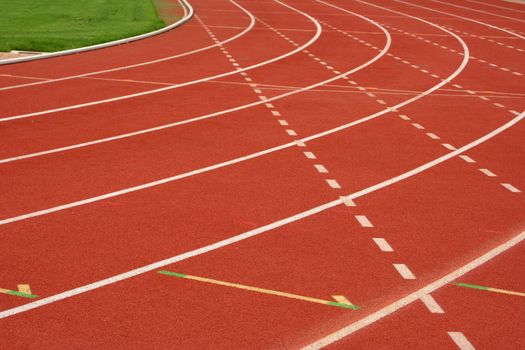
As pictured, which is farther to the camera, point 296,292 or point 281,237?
point 281,237

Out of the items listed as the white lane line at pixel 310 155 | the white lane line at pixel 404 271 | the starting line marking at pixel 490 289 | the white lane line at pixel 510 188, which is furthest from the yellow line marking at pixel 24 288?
the white lane line at pixel 510 188

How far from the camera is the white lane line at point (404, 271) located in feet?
21.9

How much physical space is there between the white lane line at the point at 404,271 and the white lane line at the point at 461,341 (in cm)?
101

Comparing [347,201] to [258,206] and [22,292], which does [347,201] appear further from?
[22,292]

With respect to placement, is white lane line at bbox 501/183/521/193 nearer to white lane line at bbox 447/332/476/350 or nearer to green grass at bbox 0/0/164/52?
white lane line at bbox 447/332/476/350

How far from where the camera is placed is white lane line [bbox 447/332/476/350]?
5.50m

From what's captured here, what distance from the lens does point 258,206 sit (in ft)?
27.0

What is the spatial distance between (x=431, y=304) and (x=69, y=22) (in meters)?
19.1

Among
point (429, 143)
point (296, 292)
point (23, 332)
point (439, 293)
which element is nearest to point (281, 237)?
point (296, 292)

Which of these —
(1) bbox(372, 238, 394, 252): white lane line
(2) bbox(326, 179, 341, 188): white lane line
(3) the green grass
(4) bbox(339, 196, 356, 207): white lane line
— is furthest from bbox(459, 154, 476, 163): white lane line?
(3) the green grass

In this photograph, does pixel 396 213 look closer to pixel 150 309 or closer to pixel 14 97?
pixel 150 309

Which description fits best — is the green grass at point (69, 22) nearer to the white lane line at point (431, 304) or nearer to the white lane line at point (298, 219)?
the white lane line at point (298, 219)

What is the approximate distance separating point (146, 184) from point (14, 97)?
5355mm

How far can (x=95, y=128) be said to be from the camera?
11.2 m
